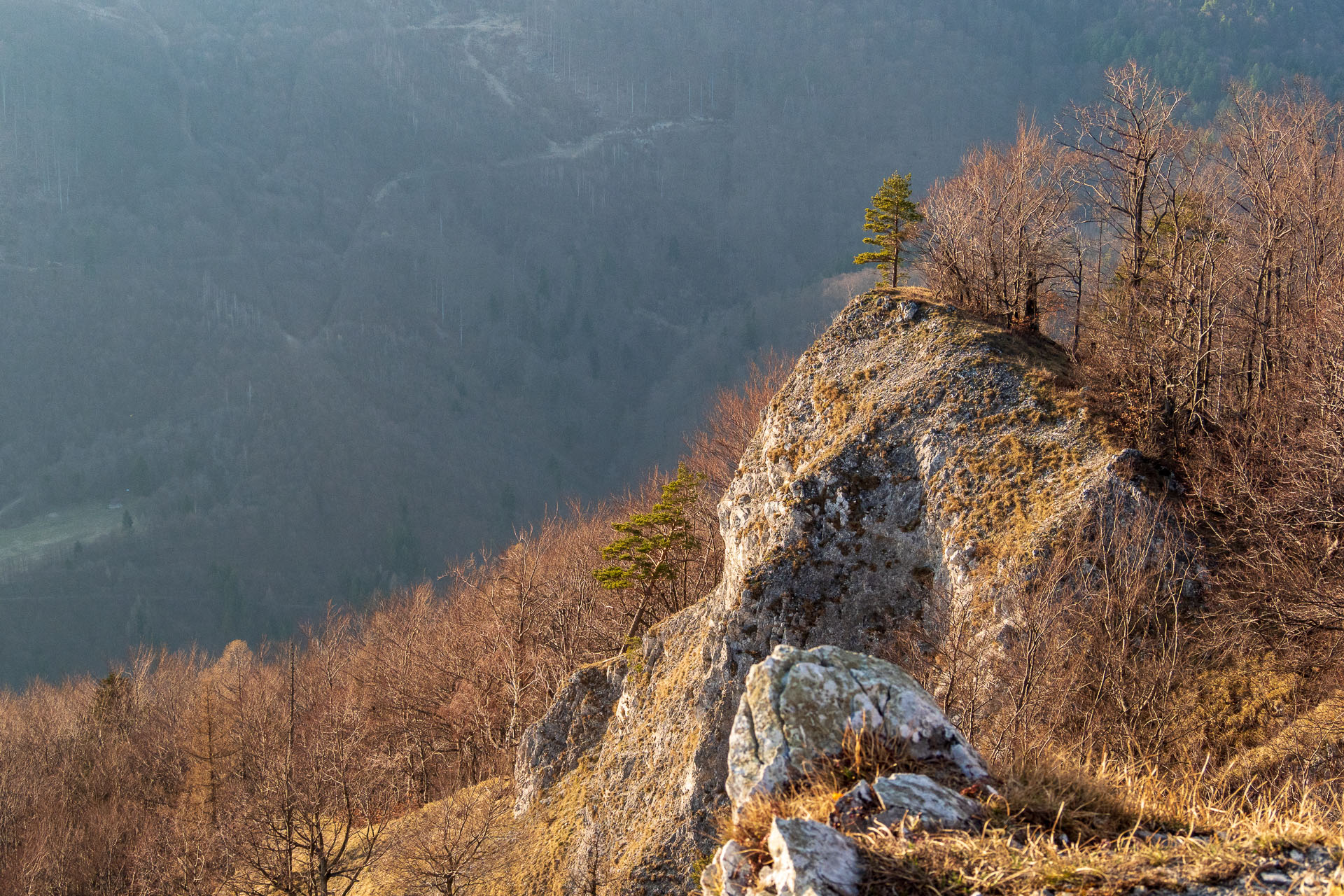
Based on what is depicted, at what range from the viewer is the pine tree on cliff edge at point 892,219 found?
28.0 m

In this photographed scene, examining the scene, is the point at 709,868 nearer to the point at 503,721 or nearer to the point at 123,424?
the point at 503,721

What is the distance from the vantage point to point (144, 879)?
31156mm

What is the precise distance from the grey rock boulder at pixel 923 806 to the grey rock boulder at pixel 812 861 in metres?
0.54

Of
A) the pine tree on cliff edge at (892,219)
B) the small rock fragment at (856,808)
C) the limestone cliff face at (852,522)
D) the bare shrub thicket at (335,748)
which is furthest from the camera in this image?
the pine tree on cliff edge at (892,219)

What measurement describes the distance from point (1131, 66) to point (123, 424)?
20993cm

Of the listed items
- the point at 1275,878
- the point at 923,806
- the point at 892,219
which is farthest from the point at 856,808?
the point at 892,219

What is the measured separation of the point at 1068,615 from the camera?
15.9 metres

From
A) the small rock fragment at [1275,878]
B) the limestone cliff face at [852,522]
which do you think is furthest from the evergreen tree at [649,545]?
the small rock fragment at [1275,878]

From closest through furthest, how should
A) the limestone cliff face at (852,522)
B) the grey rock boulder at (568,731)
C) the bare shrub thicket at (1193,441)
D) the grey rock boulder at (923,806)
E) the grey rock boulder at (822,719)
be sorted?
the grey rock boulder at (923,806), the grey rock boulder at (822,719), the bare shrub thicket at (1193,441), the limestone cliff face at (852,522), the grey rock boulder at (568,731)

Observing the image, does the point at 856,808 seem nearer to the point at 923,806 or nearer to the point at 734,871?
the point at 923,806

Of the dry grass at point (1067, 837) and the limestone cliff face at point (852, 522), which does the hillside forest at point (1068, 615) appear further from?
the limestone cliff face at point (852, 522)

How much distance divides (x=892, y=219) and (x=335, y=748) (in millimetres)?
25440

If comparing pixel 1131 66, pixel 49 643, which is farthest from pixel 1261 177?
pixel 49 643

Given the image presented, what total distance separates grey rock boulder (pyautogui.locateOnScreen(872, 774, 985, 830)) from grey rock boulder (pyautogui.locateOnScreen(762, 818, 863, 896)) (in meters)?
0.54
